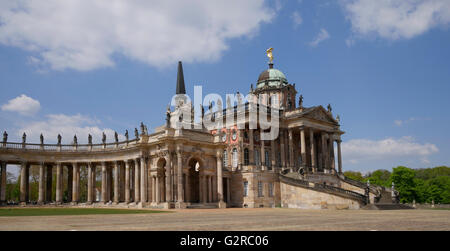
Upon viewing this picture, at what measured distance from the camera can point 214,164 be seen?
51.7m

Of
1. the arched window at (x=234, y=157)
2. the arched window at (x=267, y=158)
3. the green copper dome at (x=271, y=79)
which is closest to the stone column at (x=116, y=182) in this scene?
the arched window at (x=234, y=157)

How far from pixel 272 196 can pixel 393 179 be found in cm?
4250

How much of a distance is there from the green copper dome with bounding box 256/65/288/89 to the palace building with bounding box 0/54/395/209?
3.55ft

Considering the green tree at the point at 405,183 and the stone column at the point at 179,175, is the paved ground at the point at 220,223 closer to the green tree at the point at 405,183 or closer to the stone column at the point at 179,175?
the stone column at the point at 179,175

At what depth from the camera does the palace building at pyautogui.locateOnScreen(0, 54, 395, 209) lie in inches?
1907

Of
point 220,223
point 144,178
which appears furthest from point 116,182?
point 220,223

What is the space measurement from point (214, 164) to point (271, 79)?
30.3m

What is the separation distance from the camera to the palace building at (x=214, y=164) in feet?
159

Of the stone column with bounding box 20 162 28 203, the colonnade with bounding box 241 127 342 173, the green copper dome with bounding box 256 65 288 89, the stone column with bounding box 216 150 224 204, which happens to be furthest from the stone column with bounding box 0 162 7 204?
the green copper dome with bounding box 256 65 288 89

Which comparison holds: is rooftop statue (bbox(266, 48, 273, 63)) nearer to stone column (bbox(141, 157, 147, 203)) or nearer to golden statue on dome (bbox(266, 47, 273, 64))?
golden statue on dome (bbox(266, 47, 273, 64))

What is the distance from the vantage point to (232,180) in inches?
2275

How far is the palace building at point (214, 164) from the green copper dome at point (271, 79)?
3.55 ft

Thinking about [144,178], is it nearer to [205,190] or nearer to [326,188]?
[205,190]
